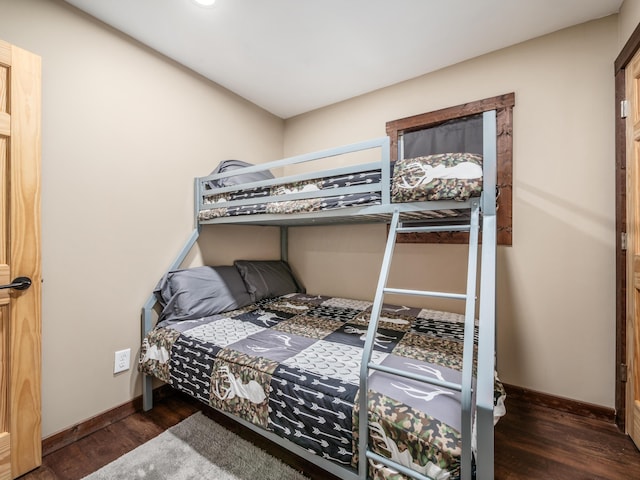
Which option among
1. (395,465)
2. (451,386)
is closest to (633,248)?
(451,386)

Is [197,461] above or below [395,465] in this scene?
below

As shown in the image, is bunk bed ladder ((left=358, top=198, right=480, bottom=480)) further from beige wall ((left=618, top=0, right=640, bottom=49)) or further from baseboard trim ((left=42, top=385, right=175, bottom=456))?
baseboard trim ((left=42, top=385, right=175, bottom=456))

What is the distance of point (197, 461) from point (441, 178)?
1853mm

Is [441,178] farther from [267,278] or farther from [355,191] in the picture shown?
[267,278]

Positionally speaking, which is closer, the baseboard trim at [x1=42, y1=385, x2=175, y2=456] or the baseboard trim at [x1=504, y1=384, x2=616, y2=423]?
the baseboard trim at [x1=42, y1=385, x2=175, y2=456]

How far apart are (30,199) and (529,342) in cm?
312

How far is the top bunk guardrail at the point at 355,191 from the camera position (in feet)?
4.29

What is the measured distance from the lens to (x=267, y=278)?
2.70 meters

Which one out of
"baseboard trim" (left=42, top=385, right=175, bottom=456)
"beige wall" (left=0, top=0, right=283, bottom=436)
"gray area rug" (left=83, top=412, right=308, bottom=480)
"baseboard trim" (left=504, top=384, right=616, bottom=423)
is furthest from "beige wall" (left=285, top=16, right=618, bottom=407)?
"baseboard trim" (left=42, top=385, right=175, bottom=456)

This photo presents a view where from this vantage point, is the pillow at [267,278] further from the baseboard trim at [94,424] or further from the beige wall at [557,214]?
the beige wall at [557,214]

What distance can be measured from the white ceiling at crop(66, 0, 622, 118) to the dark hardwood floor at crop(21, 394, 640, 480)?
8.26 feet

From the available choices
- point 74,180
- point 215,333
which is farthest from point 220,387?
point 74,180

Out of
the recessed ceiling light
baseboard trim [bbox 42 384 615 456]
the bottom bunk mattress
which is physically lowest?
baseboard trim [bbox 42 384 615 456]

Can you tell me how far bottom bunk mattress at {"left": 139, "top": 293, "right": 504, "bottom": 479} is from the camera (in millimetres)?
978
